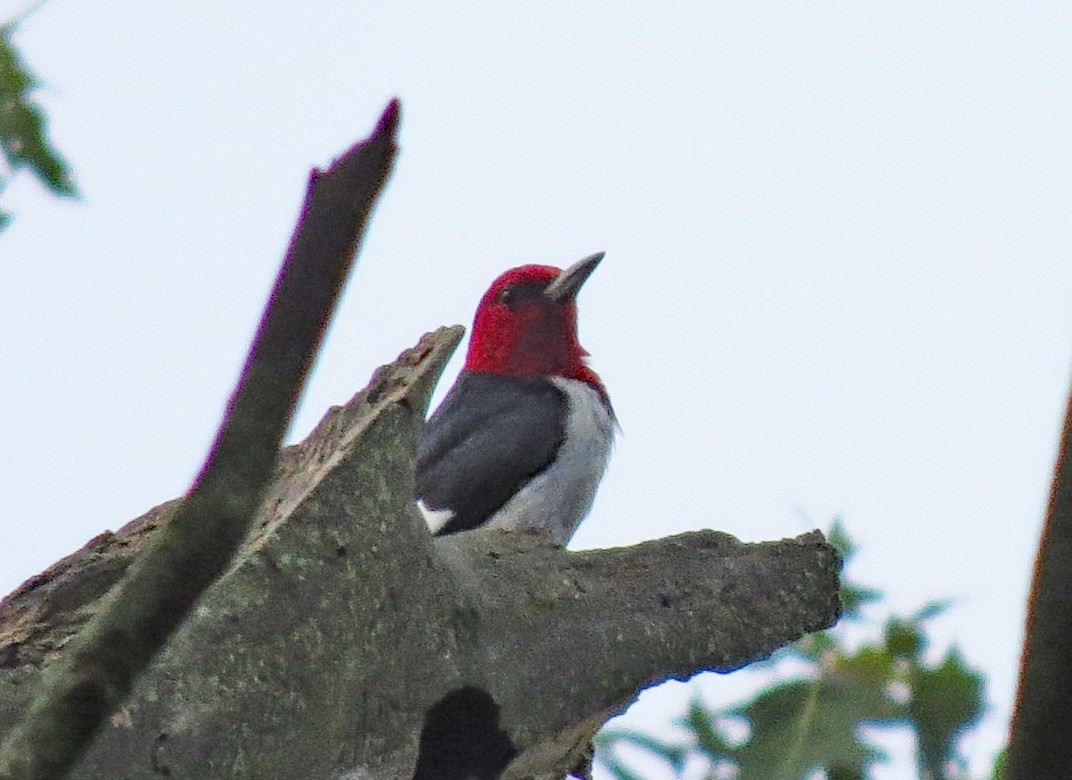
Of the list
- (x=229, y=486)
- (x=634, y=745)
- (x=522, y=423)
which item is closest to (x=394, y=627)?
(x=634, y=745)

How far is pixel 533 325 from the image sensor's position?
7.72 m

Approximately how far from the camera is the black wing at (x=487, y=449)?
670 cm

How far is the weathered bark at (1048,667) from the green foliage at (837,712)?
86cm

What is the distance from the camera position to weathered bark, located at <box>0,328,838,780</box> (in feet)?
8.94

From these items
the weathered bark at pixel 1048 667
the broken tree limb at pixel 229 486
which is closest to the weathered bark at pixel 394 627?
the broken tree limb at pixel 229 486

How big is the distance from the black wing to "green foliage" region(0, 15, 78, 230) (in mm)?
3678

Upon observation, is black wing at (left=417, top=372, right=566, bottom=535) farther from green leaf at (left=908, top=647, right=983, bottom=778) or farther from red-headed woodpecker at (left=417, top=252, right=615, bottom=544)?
green leaf at (left=908, top=647, right=983, bottom=778)

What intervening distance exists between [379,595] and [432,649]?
161 mm

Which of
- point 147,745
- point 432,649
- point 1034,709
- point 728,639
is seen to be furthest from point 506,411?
point 1034,709

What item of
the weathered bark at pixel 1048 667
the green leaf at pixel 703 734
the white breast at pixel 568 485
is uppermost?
the white breast at pixel 568 485

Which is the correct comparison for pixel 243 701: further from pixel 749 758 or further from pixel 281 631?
pixel 749 758

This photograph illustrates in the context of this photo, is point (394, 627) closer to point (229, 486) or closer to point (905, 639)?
point (905, 639)

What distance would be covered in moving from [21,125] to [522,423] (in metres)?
4.18

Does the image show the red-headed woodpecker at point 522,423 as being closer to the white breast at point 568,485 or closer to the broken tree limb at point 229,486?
the white breast at point 568,485
